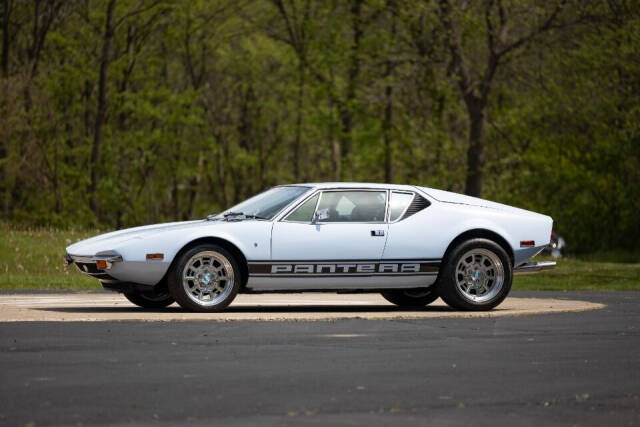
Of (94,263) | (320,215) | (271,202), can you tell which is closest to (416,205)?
(320,215)

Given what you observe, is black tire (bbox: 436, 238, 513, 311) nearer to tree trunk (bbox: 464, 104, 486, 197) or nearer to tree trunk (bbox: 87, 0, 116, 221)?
tree trunk (bbox: 464, 104, 486, 197)

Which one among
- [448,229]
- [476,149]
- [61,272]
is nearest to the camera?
[448,229]

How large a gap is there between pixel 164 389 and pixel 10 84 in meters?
32.5

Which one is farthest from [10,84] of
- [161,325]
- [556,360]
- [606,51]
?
[556,360]

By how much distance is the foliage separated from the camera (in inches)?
1484

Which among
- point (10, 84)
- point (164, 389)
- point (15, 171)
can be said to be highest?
point (10, 84)

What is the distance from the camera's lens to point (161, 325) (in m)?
12.3

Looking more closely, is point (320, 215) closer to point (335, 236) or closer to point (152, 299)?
point (335, 236)

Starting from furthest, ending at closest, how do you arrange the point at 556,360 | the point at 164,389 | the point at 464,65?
the point at 464,65 < the point at 556,360 < the point at 164,389

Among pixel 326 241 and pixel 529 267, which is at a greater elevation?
pixel 326 241

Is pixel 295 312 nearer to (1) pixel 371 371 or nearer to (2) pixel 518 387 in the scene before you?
(1) pixel 371 371

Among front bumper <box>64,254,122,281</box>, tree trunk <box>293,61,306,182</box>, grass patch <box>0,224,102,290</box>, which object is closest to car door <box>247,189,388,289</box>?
front bumper <box>64,254,122,281</box>

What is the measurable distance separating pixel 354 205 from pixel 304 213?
0.63 m

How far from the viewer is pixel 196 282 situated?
13477 millimetres
